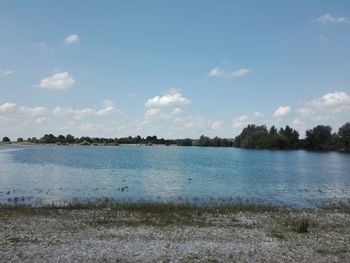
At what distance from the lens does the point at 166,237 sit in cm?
1906

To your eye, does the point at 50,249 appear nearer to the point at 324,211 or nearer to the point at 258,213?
the point at 258,213

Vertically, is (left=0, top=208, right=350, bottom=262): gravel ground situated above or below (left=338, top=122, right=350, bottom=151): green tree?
below

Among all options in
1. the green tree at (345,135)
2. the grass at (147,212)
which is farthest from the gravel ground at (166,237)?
the green tree at (345,135)

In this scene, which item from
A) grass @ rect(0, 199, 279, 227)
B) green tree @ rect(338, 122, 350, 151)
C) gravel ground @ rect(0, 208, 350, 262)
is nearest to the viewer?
gravel ground @ rect(0, 208, 350, 262)

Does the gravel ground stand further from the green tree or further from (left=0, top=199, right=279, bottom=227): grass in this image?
the green tree

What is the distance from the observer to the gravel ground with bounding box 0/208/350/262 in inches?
611

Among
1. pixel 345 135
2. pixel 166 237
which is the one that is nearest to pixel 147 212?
pixel 166 237

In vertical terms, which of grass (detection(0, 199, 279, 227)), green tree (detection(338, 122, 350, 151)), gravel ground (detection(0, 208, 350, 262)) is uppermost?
green tree (detection(338, 122, 350, 151))

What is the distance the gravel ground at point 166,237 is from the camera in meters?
15.5

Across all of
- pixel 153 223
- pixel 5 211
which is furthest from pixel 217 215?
pixel 5 211

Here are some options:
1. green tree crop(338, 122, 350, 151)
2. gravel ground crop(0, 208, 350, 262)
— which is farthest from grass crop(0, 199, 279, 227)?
green tree crop(338, 122, 350, 151)

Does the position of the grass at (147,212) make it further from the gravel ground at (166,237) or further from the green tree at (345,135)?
the green tree at (345,135)

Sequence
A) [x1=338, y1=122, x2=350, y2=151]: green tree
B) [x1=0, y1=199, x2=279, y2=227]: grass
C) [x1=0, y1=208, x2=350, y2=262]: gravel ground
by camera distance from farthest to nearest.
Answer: [x1=338, y1=122, x2=350, y2=151]: green tree < [x1=0, y1=199, x2=279, y2=227]: grass < [x1=0, y1=208, x2=350, y2=262]: gravel ground

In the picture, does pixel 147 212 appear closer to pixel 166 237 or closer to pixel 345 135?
pixel 166 237
